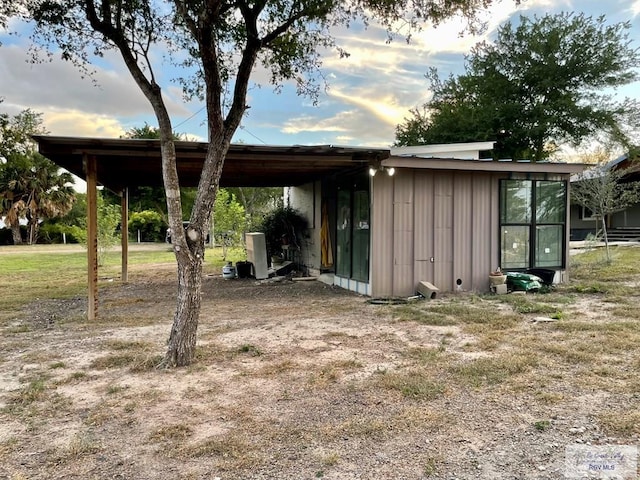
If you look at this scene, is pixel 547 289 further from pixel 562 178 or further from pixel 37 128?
pixel 37 128

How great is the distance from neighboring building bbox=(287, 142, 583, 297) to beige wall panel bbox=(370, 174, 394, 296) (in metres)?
0.02

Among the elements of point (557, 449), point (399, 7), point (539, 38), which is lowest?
point (557, 449)

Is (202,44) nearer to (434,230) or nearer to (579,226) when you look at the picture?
(434,230)

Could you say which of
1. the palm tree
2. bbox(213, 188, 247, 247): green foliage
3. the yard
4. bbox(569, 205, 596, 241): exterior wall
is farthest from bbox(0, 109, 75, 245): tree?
bbox(569, 205, 596, 241): exterior wall

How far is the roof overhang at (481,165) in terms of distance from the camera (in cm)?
728

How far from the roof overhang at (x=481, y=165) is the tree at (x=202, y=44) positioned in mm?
1998

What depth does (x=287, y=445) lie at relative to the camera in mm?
2492

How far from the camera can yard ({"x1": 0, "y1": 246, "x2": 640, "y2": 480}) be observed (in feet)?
7.69

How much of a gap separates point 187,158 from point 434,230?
14.2 feet

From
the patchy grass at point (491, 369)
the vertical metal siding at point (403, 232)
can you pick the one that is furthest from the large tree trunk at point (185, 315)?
the vertical metal siding at point (403, 232)

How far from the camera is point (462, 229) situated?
8016 millimetres

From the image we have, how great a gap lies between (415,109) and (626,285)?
1971cm

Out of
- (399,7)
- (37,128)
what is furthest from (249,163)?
(37,128)

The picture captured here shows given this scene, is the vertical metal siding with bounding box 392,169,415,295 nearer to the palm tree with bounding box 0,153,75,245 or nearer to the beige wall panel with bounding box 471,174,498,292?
the beige wall panel with bounding box 471,174,498,292
